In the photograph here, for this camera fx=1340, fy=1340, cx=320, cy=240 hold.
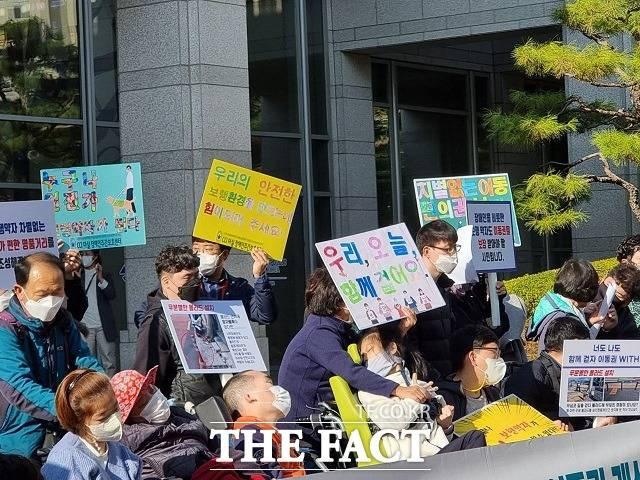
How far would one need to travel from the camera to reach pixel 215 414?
6293 mm

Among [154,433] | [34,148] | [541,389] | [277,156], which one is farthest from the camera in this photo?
[277,156]

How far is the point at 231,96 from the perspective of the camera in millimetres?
13680

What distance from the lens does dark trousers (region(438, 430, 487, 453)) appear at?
249 inches

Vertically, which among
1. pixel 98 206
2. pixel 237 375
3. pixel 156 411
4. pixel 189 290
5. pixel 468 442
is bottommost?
pixel 468 442

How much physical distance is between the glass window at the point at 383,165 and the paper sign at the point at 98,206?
11.5 meters

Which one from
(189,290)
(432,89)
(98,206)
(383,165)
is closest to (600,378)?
(189,290)

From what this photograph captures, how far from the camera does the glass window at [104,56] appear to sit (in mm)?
15367

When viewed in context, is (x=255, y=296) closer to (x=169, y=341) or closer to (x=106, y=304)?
(x=169, y=341)

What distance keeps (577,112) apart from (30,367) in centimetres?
1131

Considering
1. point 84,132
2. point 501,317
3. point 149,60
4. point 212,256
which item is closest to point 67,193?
point 212,256

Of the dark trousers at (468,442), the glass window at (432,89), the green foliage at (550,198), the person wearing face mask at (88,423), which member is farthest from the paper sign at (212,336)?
the glass window at (432,89)

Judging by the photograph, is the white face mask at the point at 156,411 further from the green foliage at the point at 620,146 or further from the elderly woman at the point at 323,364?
the green foliage at the point at 620,146

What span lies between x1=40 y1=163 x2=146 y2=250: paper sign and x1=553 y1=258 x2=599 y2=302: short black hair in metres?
2.71

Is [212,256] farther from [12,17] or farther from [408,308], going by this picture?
[12,17]
